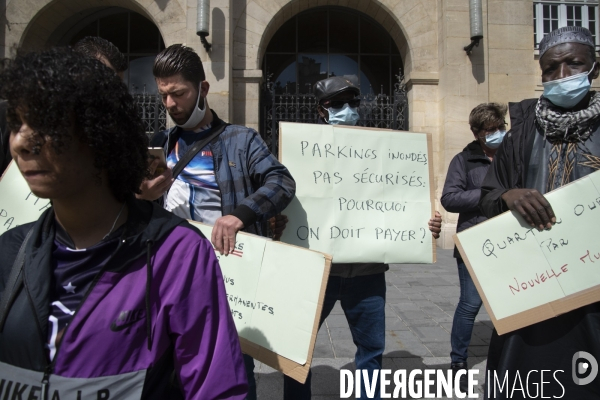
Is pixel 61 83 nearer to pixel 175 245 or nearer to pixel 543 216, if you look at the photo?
pixel 175 245

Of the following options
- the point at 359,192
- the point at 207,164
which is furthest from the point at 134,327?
the point at 359,192

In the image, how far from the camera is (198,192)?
2111 mm

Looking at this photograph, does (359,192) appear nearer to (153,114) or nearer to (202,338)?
(202,338)

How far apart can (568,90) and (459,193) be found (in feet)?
4.46

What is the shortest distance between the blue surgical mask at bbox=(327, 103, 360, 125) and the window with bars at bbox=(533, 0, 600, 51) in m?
9.31

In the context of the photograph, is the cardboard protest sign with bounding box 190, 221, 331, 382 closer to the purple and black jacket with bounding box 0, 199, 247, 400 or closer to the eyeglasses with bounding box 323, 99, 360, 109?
the purple and black jacket with bounding box 0, 199, 247, 400

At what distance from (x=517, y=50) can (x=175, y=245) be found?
1009cm

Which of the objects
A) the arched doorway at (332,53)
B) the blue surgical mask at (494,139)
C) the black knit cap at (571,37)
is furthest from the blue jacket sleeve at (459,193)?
the arched doorway at (332,53)

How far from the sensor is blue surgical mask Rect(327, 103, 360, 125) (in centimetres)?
274

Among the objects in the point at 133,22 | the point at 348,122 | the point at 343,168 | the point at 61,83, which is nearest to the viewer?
the point at 61,83

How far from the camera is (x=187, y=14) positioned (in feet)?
28.8

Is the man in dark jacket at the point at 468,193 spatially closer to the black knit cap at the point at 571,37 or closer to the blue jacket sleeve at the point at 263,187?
the black knit cap at the point at 571,37

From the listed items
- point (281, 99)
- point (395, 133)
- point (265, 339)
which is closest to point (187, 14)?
point (281, 99)

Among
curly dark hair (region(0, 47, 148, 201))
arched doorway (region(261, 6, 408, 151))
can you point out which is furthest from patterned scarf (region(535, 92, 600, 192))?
arched doorway (region(261, 6, 408, 151))
